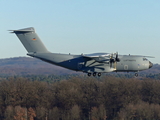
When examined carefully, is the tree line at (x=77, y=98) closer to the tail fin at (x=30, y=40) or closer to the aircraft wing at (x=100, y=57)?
the aircraft wing at (x=100, y=57)

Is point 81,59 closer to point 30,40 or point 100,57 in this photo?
point 100,57

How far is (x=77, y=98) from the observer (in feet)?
298

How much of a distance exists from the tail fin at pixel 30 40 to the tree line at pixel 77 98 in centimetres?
4056

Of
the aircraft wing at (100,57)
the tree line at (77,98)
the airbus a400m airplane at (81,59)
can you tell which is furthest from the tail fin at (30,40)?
the tree line at (77,98)

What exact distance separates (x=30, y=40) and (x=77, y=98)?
4789 centimetres

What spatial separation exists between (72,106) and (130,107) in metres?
14.2

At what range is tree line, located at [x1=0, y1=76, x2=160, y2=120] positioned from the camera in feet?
279

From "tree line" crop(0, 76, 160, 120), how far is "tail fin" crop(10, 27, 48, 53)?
4056 centimetres

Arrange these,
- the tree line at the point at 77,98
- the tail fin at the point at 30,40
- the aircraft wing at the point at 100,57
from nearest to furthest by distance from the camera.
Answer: the tail fin at the point at 30,40 < the aircraft wing at the point at 100,57 < the tree line at the point at 77,98

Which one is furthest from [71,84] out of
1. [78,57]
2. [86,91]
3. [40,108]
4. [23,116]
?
[78,57]

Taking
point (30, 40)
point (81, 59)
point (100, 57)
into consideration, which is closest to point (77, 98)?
point (81, 59)

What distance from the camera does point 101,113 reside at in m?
83.4

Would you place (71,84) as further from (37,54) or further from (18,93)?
(37,54)

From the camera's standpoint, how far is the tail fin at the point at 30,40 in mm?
44062
